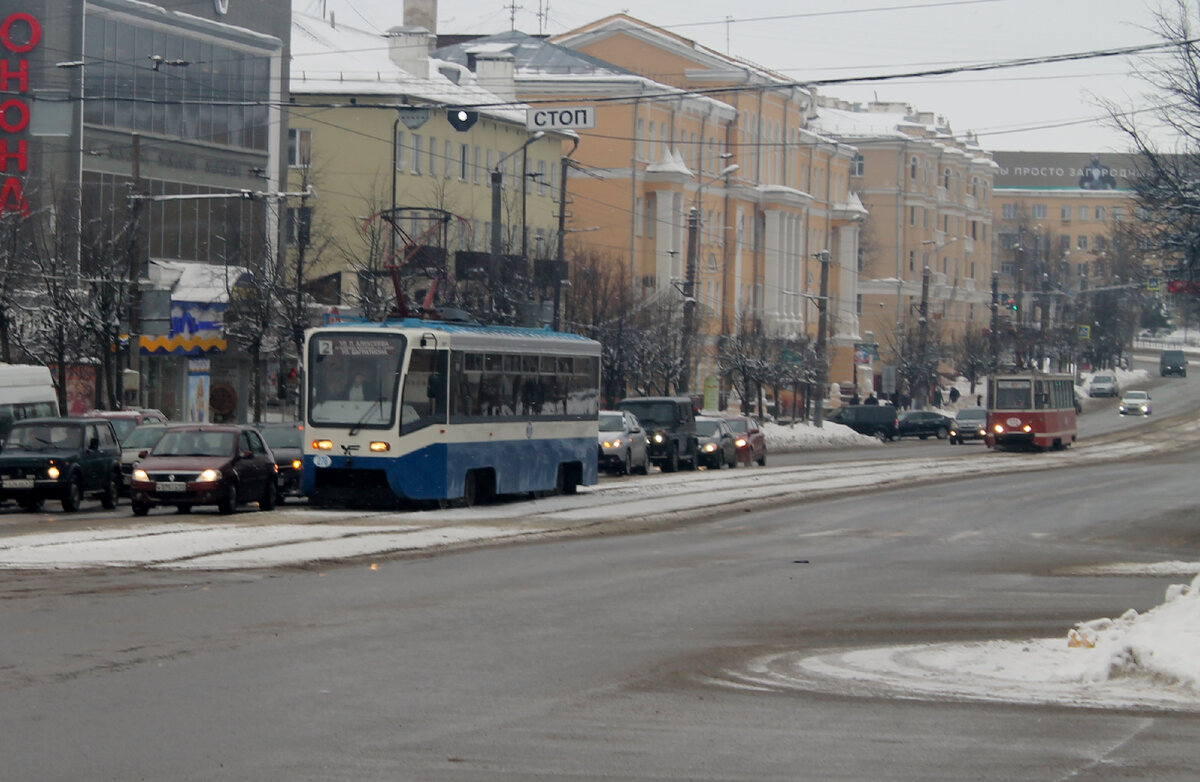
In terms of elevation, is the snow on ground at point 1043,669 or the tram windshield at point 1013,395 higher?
the tram windshield at point 1013,395

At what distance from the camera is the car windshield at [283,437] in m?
32.7

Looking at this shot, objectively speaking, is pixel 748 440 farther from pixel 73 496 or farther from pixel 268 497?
pixel 73 496

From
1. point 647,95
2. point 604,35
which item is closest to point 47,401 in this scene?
A: point 647,95

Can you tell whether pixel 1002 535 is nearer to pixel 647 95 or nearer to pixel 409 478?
pixel 409 478

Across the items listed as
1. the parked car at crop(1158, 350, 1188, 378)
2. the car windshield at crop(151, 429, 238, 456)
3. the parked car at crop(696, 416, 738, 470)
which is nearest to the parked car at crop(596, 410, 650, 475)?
the parked car at crop(696, 416, 738, 470)

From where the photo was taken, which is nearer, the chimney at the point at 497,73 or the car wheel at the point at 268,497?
the car wheel at the point at 268,497

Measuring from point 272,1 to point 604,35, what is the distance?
29770 mm

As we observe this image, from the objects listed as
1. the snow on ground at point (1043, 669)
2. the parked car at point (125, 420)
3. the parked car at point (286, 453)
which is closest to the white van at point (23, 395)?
the parked car at point (125, 420)

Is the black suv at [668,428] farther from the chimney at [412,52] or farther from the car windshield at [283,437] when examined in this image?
the chimney at [412,52]

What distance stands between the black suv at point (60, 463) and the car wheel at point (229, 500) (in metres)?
3.08

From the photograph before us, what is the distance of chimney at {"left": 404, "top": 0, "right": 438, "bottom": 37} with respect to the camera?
273 ft

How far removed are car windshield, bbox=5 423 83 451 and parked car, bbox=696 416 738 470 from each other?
63.7 feet

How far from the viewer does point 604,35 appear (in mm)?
89812

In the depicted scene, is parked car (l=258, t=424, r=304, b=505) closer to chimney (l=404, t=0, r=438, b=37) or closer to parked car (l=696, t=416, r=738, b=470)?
parked car (l=696, t=416, r=738, b=470)
